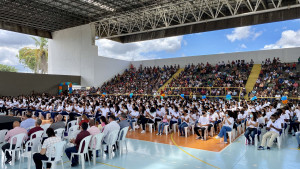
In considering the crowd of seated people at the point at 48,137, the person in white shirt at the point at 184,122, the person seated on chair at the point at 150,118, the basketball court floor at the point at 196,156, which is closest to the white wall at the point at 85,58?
the person seated on chair at the point at 150,118

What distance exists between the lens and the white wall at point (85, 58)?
84.7 feet

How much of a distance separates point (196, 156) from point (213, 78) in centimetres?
1737

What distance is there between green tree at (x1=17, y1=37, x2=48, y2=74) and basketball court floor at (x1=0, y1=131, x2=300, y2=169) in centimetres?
3477

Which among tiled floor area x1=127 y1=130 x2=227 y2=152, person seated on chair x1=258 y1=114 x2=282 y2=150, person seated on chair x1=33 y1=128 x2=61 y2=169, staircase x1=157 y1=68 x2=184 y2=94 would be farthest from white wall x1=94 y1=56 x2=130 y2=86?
person seated on chair x1=33 y1=128 x2=61 y2=169

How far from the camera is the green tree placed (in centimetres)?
3741

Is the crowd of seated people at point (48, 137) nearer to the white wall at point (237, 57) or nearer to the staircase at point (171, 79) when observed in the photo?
the staircase at point (171, 79)

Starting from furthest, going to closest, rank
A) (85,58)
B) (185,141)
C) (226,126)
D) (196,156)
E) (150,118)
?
(85,58) → (150,118) → (185,141) → (226,126) → (196,156)

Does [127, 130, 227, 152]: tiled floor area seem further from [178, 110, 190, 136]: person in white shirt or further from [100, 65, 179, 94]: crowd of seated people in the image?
[100, 65, 179, 94]: crowd of seated people

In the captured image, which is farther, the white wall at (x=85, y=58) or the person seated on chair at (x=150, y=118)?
the white wall at (x=85, y=58)

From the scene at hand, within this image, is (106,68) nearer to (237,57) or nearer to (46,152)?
(237,57)

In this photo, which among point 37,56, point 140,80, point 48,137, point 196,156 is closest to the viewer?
point 48,137

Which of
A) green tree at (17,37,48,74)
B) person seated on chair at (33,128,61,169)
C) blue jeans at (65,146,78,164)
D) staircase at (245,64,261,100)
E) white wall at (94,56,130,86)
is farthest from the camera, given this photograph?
green tree at (17,37,48,74)

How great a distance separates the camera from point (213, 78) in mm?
22375

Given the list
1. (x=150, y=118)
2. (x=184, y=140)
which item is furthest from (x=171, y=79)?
(x=184, y=140)
